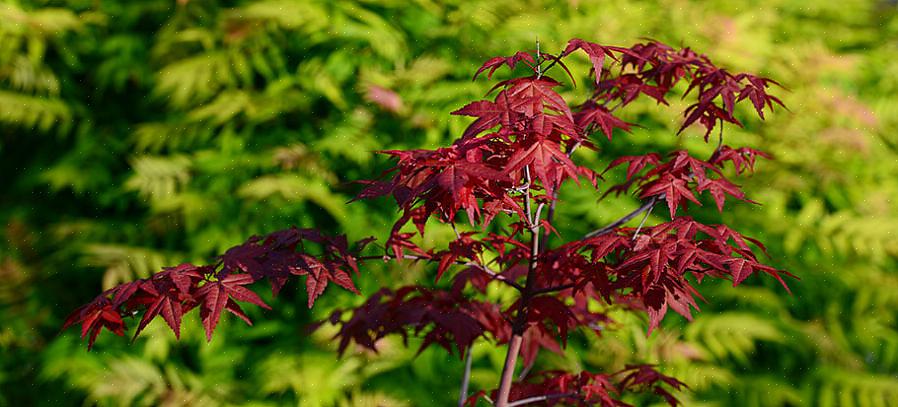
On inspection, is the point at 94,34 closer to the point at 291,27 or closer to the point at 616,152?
the point at 291,27

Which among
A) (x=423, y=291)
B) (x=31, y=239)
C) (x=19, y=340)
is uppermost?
(x=423, y=291)

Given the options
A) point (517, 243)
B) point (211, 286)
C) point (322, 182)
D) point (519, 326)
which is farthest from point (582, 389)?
point (322, 182)

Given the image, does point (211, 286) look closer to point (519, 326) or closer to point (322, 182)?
point (519, 326)

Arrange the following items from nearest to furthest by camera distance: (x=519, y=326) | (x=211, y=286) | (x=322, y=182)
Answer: (x=211, y=286) → (x=519, y=326) → (x=322, y=182)

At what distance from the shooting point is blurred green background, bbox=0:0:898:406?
235 centimetres

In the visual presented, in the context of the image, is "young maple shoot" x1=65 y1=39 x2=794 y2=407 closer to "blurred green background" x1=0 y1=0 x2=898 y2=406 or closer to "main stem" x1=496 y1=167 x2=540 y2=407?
"main stem" x1=496 y1=167 x2=540 y2=407

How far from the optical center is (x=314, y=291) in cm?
111

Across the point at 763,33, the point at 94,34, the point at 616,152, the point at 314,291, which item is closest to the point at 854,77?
the point at 763,33

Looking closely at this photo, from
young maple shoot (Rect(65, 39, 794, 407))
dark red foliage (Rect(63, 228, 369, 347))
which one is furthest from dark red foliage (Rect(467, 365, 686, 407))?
dark red foliage (Rect(63, 228, 369, 347))

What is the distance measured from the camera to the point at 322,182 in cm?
236

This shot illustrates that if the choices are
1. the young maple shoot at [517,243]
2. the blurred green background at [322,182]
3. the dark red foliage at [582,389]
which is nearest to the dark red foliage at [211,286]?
the young maple shoot at [517,243]

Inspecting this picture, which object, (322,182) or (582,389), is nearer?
(582,389)

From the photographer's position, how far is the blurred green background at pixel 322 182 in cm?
235

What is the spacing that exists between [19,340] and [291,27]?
1346 mm
